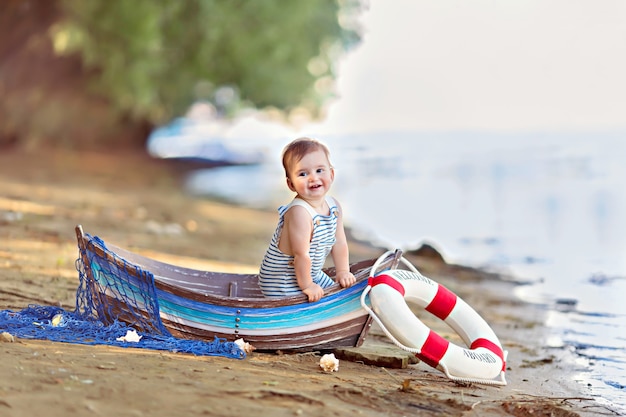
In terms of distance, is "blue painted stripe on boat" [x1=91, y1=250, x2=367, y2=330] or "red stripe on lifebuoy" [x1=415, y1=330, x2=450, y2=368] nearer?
"red stripe on lifebuoy" [x1=415, y1=330, x2=450, y2=368]

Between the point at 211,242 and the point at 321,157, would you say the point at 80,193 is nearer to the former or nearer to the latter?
the point at 211,242

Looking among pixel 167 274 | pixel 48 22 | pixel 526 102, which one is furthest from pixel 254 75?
pixel 526 102

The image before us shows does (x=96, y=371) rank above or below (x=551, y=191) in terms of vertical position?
below

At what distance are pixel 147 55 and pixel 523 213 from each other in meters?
7.51

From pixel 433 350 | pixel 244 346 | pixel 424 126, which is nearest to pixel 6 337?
pixel 244 346

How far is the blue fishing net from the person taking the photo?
455 cm

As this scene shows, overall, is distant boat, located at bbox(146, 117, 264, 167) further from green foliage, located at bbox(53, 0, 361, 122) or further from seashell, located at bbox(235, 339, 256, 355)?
seashell, located at bbox(235, 339, 256, 355)

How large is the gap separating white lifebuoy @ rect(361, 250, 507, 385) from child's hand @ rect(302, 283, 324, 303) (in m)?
0.22

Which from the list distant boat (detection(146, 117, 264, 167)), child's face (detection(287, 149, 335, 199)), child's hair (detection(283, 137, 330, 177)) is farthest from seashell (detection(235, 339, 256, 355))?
distant boat (detection(146, 117, 264, 167))

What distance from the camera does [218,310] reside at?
475 cm

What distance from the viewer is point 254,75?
19844mm

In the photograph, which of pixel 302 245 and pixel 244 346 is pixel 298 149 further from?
pixel 244 346

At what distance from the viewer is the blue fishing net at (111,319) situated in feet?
14.9

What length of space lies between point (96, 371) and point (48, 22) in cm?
1499
